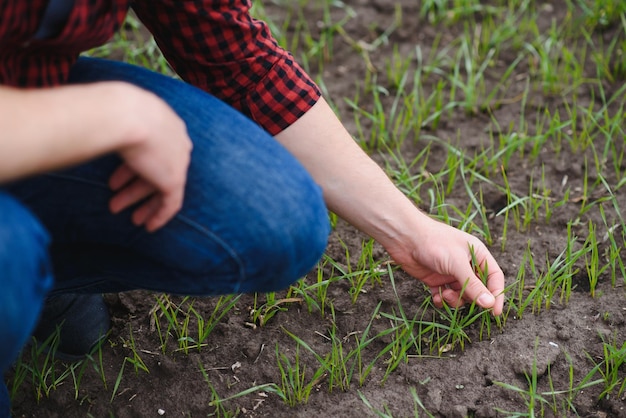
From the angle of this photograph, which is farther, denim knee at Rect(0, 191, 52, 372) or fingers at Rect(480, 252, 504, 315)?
fingers at Rect(480, 252, 504, 315)

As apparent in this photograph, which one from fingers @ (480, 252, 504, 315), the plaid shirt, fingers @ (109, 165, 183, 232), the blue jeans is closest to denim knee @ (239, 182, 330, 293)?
the blue jeans

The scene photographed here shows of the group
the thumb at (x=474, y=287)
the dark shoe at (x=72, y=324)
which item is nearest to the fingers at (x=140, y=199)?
the dark shoe at (x=72, y=324)

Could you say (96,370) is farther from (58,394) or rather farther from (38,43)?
(38,43)

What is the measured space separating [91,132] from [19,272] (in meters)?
0.22

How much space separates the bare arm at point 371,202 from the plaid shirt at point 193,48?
0.05 meters

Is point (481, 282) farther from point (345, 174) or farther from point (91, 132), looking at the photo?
point (91, 132)

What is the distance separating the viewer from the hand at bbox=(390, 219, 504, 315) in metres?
1.64

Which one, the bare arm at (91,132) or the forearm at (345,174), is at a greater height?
the bare arm at (91,132)

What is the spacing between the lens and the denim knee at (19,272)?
44.4 inches

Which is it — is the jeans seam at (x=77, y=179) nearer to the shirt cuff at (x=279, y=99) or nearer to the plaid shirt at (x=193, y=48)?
the plaid shirt at (x=193, y=48)

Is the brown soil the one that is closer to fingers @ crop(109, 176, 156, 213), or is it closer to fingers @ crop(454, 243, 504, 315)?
fingers @ crop(454, 243, 504, 315)

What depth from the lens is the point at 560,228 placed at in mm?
2074

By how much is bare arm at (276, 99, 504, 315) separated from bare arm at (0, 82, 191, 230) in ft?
1.38

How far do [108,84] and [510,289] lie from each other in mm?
1086
